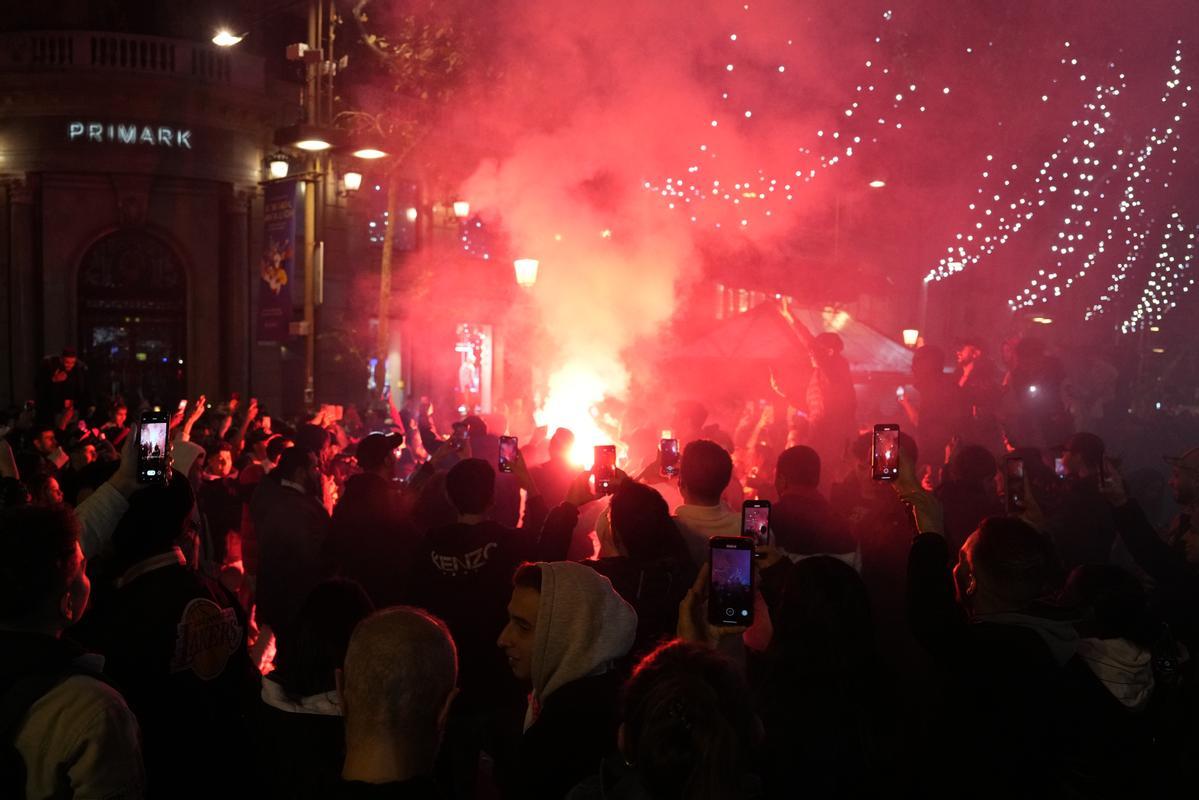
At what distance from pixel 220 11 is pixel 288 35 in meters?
1.28

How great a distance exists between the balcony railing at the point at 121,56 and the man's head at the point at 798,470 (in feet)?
57.1

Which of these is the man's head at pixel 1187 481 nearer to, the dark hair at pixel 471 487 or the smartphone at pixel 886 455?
the smartphone at pixel 886 455

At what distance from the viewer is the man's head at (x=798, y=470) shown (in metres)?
5.11

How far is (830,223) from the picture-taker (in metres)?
26.3

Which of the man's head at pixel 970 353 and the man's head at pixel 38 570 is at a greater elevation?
the man's head at pixel 970 353

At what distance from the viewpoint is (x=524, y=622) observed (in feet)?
11.0

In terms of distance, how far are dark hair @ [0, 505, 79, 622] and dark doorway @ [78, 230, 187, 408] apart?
1811cm

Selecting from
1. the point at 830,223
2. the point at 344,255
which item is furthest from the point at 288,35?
the point at 830,223

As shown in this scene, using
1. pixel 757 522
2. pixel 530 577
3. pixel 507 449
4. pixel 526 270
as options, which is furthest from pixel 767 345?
pixel 530 577

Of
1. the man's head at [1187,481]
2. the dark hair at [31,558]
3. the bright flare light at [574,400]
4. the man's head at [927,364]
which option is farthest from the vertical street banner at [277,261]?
the dark hair at [31,558]

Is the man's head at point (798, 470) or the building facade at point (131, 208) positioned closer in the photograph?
the man's head at point (798, 470)

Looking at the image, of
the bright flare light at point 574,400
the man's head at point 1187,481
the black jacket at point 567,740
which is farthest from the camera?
the bright flare light at point 574,400

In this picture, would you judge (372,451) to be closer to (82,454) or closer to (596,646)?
(82,454)

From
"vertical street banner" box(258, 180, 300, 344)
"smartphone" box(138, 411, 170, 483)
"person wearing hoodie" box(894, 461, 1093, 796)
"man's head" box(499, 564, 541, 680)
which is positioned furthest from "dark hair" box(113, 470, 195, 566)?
"vertical street banner" box(258, 180, 300, 344)
